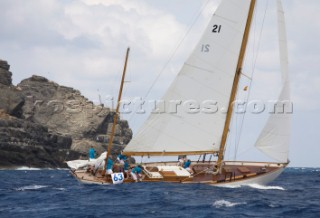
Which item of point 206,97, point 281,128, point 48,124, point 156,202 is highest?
point 48,124

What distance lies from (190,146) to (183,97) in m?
2.85

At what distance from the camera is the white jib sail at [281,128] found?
104 ft

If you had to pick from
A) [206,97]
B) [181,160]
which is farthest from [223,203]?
[181,160]

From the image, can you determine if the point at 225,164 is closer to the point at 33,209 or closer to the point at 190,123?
the point at 190,123

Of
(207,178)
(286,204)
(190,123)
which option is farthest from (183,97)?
(286,204)

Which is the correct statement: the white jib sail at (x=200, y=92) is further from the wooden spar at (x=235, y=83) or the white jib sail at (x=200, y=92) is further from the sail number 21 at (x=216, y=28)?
the wooden spar at (x=235, y=83)

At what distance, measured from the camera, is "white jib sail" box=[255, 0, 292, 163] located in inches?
1253

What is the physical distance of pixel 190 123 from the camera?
33094 millimetres

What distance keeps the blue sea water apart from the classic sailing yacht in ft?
3.23

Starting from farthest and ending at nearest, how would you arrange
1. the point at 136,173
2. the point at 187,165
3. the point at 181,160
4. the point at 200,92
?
the point at 181,160 < the point at 187,165 < the point at 200,92 < the point at 136,173

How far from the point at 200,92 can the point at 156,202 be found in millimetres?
9719

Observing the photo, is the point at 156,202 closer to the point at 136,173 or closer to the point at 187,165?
the point at 136,173

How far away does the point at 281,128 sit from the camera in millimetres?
32031

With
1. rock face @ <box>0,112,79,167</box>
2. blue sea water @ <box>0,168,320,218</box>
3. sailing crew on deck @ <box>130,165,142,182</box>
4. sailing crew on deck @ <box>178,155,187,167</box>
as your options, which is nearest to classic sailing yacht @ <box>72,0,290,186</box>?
sailing crew on deck @ <box>130,165,142,182</box>
